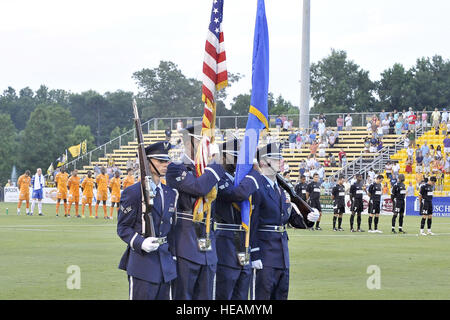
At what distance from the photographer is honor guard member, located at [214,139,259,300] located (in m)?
9.67

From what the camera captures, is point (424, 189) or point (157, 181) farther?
point (424, 189)

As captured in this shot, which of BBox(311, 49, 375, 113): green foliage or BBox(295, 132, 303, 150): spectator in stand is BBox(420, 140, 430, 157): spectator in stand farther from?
BBox(311, 49, 375, 113): green foliage

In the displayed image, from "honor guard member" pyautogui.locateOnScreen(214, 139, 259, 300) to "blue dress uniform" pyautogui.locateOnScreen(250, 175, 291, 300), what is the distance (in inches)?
7.7

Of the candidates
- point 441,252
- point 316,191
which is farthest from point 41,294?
point 316,191

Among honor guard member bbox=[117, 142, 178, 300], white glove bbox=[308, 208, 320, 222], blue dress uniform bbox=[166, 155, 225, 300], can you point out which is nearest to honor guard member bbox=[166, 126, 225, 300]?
blue dress uniform bbox=[166, 155, 225, 300]

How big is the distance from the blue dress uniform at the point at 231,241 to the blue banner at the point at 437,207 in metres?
35.4

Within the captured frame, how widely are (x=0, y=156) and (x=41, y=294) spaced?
69928 mm

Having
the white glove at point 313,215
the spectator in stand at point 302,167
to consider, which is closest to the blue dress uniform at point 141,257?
the white glove at point 313,215

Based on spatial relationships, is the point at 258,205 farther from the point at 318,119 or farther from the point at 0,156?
the point at 0,156

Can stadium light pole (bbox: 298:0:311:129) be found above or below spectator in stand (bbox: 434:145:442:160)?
above

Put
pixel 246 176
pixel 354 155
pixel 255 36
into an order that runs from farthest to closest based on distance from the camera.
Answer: pixel 354 155
pixel 255 36
pixel 246 176

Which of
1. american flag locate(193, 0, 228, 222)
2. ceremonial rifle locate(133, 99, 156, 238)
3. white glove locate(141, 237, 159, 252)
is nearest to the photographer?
white glove locate(141, 237, 159, 252)

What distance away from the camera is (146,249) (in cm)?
807

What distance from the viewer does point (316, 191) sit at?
103ft
